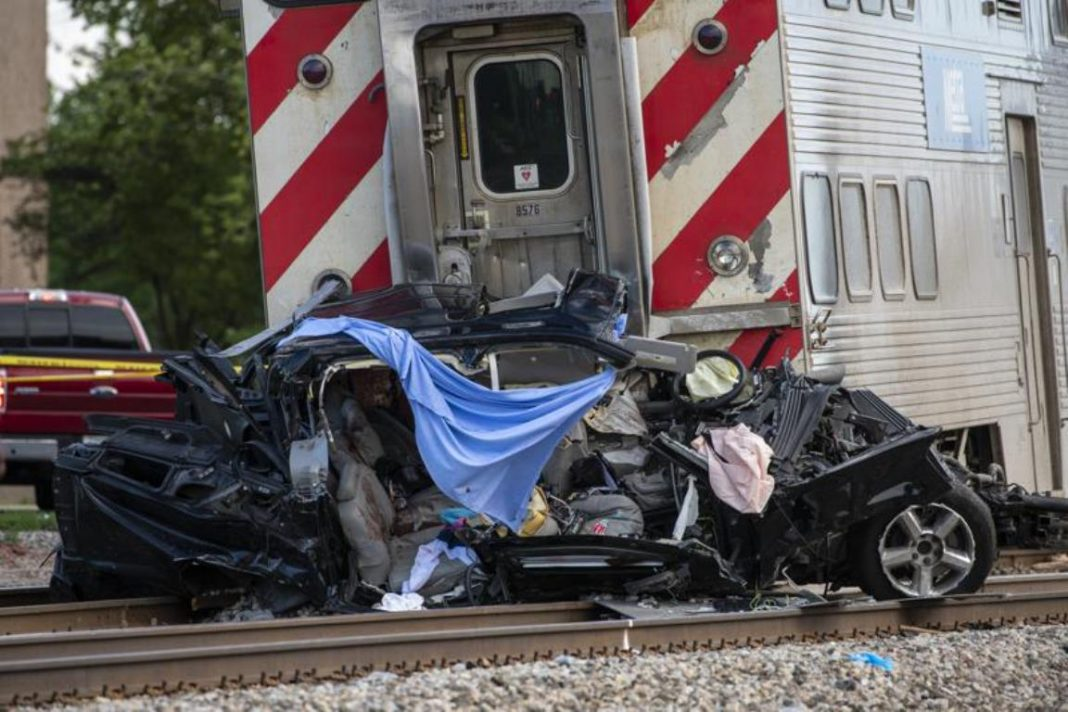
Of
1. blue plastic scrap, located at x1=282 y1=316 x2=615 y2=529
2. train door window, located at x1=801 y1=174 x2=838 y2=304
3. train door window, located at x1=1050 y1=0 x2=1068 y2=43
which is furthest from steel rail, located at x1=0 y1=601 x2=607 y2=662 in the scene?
train door window, located at x1=1050 y1=0 x2=1068 y2=43

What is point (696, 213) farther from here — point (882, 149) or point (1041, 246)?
point (1041, 246)

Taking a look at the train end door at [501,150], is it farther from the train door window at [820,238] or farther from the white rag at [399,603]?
the white rag at [399,603]

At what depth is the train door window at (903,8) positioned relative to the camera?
1105cm

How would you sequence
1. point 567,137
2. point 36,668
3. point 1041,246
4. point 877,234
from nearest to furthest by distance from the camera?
1. point 36,668
2. point 567,137
3. point 877,234
4. point 1041,246

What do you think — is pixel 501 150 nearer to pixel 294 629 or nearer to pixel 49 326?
pixel 294 629

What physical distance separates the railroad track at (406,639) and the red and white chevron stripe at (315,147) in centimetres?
225

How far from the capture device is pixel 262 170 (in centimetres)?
988

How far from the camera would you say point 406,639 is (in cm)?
749

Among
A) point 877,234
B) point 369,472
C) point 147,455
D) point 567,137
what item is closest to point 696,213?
point 567,137

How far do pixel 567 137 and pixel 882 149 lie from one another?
2.17 meters

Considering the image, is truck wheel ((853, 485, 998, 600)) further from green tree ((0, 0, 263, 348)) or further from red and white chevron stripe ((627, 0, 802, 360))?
green tree ((0, 0, 263, 348))

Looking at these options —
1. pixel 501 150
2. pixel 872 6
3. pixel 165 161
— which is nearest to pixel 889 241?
pixel 872 6

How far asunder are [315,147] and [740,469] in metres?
2.89

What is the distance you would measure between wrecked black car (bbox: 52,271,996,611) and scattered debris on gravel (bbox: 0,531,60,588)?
310 cm
